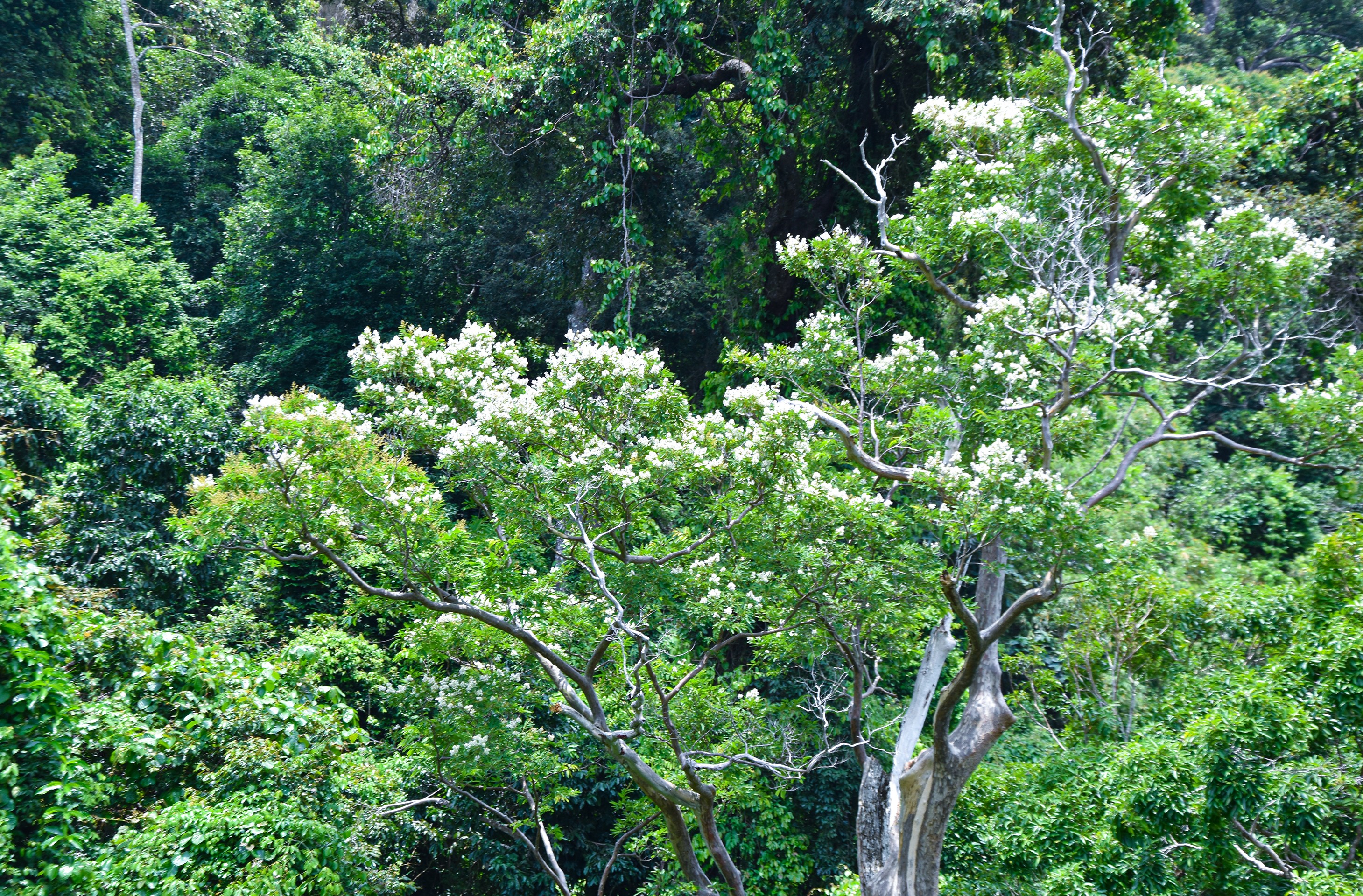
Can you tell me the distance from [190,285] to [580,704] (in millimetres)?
14474

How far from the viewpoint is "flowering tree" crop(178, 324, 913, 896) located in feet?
21.3

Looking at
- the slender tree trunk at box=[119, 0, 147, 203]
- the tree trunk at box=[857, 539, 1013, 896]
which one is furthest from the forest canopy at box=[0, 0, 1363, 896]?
the slender tree trunk at box=[119, 0, 147, 203]

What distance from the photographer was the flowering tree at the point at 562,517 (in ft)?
21.3

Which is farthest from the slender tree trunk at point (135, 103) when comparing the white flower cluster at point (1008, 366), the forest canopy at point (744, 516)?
the white flower cluster at point (1008, 366)

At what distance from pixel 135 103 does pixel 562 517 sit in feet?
67.2

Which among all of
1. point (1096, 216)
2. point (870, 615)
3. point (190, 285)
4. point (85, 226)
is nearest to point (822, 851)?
point (870, 615)

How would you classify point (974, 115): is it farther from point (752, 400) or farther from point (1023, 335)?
point (752, 400)

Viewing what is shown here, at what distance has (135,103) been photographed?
2125 centimetres

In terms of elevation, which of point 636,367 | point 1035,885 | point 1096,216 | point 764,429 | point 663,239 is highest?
point 663,239

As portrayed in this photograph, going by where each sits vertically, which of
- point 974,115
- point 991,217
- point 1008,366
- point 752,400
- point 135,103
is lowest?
point 752,400

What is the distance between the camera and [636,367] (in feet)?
22.0

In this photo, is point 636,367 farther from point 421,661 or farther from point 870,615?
point 421,661

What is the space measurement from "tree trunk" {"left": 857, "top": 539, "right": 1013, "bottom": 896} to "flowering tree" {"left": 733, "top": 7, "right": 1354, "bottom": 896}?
0.7 inches

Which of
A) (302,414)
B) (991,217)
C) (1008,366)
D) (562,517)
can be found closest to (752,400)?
(562,517)
